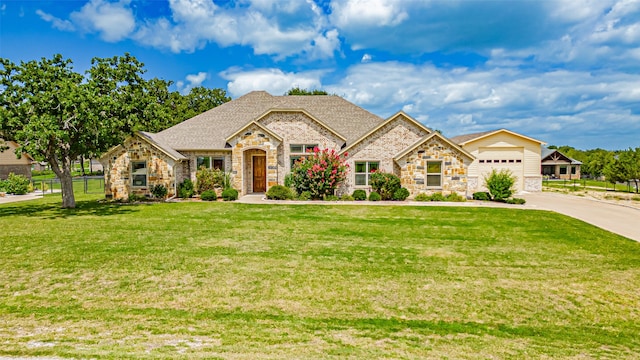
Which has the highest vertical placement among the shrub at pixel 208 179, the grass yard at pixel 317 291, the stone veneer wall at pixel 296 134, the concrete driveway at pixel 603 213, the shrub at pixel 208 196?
the stone veneer wall at pixel 296 134

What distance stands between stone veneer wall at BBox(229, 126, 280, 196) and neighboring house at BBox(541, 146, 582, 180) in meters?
39.2

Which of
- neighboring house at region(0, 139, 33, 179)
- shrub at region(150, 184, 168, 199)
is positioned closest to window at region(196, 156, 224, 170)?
shrub at region(150, 184, 168, 199)

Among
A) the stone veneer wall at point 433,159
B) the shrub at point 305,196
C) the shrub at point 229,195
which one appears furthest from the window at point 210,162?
the stone veneer wall at point 433,159

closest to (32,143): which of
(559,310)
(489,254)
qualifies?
(489,254)

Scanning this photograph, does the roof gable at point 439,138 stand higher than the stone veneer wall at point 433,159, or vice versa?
the roof gable at point 439,138

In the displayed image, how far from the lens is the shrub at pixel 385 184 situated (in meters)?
22.3

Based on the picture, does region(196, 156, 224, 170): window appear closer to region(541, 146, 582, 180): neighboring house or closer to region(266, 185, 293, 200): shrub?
region(266, 185, 293, 200): shrub

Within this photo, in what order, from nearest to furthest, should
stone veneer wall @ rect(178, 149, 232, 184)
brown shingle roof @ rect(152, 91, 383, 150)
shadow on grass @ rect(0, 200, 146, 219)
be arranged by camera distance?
shadow on grass @ rect(0, 200, 146, 219) → stone veneer wall @ rect(178, 149, 232, 184) → brown shingle roof @ rect(152, 91, 383, 150)

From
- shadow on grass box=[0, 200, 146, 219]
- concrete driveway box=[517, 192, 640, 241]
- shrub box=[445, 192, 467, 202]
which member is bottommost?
concrete driveway box=[517, 192, 640, 241]

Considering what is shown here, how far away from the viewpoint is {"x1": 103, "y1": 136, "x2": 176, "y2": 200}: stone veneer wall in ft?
74.0

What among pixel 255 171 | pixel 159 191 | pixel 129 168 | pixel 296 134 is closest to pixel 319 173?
pixel 296 134

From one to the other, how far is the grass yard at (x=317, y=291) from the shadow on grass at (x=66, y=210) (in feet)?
9.00

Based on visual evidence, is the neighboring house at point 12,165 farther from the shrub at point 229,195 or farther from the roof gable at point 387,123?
the roof gable at point 387,123

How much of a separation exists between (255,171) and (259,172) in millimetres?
281
